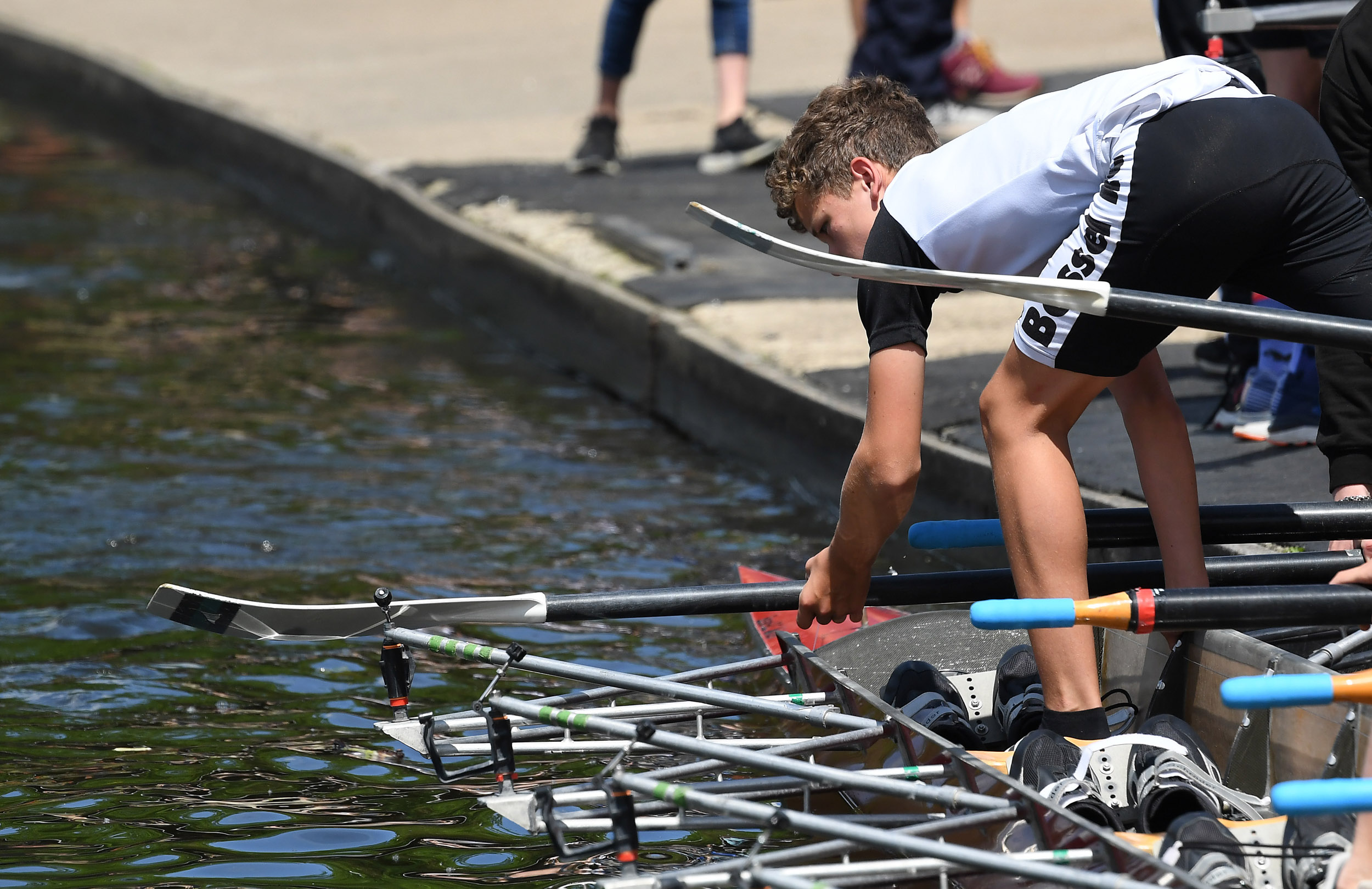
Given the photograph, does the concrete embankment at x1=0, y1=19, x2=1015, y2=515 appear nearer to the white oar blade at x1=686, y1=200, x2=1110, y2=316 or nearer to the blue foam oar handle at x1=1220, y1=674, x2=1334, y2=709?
the white oar blade at x1=686, y1=200, x2=1110, y2=316

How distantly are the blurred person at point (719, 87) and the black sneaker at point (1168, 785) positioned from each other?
22.0 ft

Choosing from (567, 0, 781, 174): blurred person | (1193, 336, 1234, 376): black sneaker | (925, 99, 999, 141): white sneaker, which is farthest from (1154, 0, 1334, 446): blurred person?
(925, 99, 999, 141): white sneaker

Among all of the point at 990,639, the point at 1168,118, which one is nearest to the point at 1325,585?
the point at 1168,118

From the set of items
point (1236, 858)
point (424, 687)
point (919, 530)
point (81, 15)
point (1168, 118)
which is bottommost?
point (424, 687)

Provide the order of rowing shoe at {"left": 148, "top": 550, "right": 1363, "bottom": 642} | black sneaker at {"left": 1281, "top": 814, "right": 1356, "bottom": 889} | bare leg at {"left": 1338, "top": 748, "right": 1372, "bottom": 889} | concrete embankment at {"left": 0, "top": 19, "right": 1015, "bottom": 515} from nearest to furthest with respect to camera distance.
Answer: bare leg at {"left": 1338, "top": 748, "right": 1372, "bottom": 889} < black sneaker at {"left": 1281, "top": 814, "right": 1356, "bottom": 889} < rowing shoe at {"left": 148, "top": 550, "right": 1363, "bottom": 642} < concrete embankment at {"left": 0, "top": 19, "right": 1015, "bottom": 515}

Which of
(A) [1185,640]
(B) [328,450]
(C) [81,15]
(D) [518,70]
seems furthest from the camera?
(C) [81,15]

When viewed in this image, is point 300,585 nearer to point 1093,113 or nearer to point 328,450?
point 328,450

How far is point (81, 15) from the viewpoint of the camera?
59.7 feet

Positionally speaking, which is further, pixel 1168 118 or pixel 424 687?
pixel 424 687

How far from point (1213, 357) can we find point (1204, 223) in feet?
9.23

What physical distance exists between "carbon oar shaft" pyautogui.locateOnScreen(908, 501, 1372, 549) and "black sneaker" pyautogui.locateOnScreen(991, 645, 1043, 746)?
265 mm

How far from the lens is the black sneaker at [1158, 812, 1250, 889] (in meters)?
2.65

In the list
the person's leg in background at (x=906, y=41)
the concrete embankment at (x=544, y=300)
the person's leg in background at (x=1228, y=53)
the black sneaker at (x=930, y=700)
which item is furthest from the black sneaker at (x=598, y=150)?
the black sneaker at (x=930, y=700)

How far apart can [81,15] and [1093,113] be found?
670 inches
